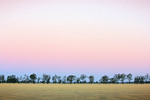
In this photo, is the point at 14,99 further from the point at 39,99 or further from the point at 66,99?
the point at 66,99

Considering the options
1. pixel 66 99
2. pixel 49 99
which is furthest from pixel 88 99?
pixel 49 99

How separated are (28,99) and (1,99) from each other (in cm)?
382

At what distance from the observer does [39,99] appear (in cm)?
3080

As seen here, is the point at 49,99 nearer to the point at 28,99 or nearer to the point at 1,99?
the point at 28,99

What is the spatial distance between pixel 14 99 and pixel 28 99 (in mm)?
2051

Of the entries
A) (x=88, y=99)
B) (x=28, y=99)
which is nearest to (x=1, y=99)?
(x=28, y=99)

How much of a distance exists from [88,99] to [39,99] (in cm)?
723

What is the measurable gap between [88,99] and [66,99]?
3.29 meters

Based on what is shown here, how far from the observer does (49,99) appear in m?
30.9

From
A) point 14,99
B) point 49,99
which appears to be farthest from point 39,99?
point 14,99

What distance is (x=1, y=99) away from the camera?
1184 inches

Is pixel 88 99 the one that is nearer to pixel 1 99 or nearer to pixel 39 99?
pixel 39 99

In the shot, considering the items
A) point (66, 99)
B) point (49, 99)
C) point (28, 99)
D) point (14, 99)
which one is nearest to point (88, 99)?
point (66, 99)

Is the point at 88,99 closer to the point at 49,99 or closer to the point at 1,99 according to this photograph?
the point at 49,99
